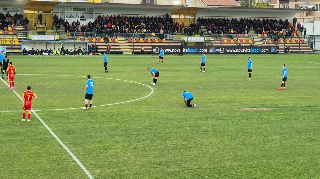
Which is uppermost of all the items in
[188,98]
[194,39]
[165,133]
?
[194,39]

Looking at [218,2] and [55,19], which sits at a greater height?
[218,2]

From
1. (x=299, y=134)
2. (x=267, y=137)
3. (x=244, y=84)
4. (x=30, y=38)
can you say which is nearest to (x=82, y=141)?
(x=267, y=137)

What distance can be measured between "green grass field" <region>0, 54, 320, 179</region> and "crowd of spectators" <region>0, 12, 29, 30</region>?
39.6 metres

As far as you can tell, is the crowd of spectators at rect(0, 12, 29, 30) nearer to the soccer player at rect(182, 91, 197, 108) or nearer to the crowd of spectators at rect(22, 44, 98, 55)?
the crowd of spectators at rect(22, 44, 98, 55)

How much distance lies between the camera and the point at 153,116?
22.3 m

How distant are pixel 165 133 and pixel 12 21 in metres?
59.0

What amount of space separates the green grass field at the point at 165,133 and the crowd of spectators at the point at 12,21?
39.6m

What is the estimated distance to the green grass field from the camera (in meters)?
14.1

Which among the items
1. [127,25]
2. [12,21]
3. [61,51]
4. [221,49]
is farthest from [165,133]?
[127,25]

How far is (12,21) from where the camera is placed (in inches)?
2864

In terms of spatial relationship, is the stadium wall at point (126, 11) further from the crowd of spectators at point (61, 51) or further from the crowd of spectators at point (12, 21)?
the crowd of spectators at point (61, 51)

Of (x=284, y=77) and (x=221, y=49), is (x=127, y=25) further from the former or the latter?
(x=284, y=77)

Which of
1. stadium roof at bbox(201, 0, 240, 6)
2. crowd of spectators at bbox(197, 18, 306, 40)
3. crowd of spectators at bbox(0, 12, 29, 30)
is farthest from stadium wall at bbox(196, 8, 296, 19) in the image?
crowd of spectators at bbox(0, 12, 29, 30)

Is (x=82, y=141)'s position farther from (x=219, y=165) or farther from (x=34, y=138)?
(x=219, y=165)
